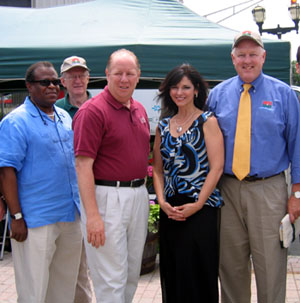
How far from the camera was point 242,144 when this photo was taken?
323cm

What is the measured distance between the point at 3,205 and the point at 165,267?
4.02 feet

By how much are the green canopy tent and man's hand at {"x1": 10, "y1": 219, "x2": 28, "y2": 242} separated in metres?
2.42

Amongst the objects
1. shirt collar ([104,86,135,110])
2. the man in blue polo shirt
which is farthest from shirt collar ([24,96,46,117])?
shirt collar ([104,86,135,110])

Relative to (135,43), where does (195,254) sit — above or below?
below

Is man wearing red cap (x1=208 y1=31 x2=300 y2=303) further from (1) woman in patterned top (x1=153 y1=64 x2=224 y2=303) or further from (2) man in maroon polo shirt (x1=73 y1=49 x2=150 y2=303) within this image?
(2) man in maroon polo shirt (x1=73 y1=49 x2=150 y2=303)

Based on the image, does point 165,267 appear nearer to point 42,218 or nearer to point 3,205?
point 42,218

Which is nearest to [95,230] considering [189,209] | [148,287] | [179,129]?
[189,209]

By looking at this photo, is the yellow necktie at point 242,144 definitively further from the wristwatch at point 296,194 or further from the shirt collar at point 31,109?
the shirt collar at point 31,109

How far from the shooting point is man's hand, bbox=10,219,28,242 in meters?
3.13

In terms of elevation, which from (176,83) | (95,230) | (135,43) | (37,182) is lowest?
(95,230)

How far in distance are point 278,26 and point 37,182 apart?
13416 mm

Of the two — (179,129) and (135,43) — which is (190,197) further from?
(135,43)

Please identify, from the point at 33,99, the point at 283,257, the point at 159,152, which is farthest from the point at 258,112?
the point at 33,99

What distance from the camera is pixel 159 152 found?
133 inches
